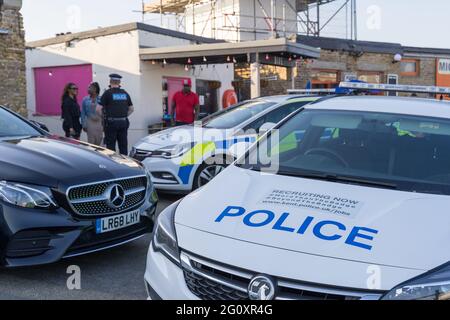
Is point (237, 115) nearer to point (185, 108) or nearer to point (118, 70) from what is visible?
point (185, 108)

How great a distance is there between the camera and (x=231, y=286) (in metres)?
2.41

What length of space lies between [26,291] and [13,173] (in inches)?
34.6

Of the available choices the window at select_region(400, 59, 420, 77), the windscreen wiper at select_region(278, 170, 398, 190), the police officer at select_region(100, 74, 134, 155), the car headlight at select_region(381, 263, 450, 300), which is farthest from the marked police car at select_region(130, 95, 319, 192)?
the window at select_region(400, 59, 420, 77)

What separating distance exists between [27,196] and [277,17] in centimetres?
2187

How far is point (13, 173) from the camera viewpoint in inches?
152

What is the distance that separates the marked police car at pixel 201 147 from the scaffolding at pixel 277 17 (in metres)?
15.6

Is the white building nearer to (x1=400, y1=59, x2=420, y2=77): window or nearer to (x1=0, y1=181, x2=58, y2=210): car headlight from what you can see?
(x1=400, y1=59, x2=420, y2=77): window

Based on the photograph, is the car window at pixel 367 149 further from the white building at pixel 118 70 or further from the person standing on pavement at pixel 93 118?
the white building at pixel 118 70

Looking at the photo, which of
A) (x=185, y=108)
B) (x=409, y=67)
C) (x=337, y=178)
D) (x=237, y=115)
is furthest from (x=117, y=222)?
(x=409, y=67)

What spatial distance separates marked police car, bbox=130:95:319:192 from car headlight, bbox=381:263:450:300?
467 centimetres

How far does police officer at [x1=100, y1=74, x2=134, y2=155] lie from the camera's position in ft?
29.3

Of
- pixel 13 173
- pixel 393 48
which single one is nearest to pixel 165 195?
pixel 13 173
